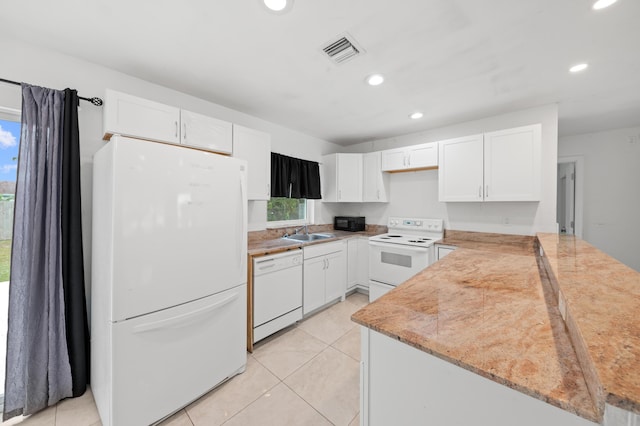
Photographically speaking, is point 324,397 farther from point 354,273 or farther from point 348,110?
point 348,110

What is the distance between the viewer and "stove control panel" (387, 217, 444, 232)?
10.8 ft

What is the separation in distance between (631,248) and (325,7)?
4.93m

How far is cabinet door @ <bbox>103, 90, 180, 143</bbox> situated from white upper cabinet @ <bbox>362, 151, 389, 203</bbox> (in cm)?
260

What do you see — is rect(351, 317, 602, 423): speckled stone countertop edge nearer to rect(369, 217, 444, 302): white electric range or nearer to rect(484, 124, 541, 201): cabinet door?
rect(369, 217, 444, 302): white electric range

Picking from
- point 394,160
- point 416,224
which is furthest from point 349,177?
→ point 416,224

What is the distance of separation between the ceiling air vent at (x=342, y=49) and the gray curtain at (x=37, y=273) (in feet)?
6.18

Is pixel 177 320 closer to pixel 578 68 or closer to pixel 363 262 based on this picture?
pixel 363 262

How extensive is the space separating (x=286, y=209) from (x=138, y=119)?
2001 millimetres

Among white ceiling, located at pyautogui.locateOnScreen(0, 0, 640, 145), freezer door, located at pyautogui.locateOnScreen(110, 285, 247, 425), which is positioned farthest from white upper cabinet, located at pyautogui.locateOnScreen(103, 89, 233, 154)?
freezer door, located at pyautogui.locateOnScreen(110, 285, 247, 425)

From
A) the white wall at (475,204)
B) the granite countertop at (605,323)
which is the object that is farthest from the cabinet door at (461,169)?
the granite countertop at (605,323)

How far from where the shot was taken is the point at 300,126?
331 cm

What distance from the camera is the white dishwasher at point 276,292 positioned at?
225cm

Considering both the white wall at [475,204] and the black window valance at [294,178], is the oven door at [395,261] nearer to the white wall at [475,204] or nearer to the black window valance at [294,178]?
the white wall at [475,204]

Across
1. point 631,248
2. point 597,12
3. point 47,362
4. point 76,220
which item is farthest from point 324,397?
point 631,248
